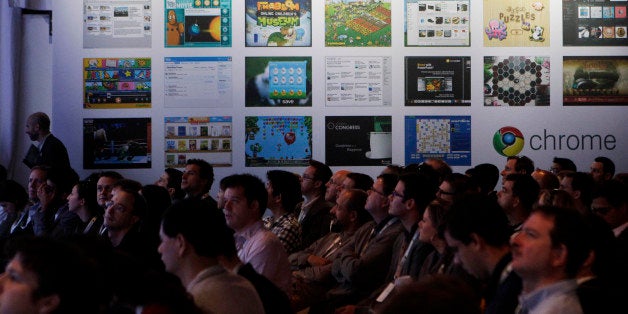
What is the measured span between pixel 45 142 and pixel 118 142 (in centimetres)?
76

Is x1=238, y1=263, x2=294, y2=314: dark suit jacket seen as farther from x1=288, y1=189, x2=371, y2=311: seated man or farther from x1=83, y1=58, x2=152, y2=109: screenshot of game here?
x1=83, y1=58, x2=152, y2=109: screenshot of game

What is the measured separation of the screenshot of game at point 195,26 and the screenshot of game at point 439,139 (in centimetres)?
213

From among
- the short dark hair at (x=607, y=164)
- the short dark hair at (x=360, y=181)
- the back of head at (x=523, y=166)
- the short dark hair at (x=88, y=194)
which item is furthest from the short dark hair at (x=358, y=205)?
the short dark hair at (x=607, y=164)

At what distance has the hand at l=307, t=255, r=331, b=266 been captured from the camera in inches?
255

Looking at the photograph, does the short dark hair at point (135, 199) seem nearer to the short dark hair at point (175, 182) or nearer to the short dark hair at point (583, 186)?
the short dark hair at point (175, 182)

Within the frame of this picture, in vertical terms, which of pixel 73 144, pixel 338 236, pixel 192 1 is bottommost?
pixel 338 236

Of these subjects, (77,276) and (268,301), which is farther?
(268,301)

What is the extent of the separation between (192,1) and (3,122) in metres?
2.42

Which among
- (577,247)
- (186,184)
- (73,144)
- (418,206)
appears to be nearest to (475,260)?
(577,247)

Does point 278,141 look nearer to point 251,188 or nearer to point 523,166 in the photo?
point 523,166

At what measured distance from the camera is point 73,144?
383 inches

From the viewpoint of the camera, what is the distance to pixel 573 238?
329 centimetres

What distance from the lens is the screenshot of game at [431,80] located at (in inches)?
380

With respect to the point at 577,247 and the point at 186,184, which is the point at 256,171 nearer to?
the point at 186,184
